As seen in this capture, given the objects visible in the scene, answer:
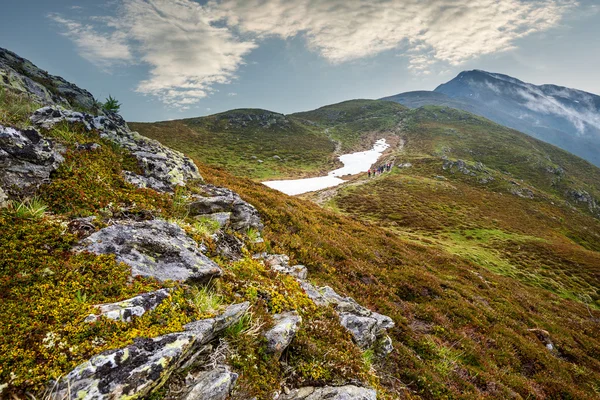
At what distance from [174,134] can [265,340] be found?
351 ft

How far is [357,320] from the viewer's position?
27.2ft

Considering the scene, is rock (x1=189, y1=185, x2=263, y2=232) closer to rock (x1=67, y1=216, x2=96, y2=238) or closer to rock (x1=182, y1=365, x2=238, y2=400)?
rock (x1=67, y1=216, x2=96, y2=238)

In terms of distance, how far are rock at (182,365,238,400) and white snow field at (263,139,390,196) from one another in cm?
4440

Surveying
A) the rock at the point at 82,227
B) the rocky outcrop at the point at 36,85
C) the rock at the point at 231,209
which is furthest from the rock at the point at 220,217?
the rocky outcrop at the point at 36,85

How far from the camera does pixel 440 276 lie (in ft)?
60.8

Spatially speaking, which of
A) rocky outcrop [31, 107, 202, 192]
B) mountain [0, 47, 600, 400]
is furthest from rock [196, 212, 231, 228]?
rocky outcrop [31, 107, 202, 192]

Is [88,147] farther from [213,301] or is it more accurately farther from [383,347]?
[383,347]

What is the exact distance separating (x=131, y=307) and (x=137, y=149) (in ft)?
35.5

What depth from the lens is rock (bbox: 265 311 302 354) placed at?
17.6 feet

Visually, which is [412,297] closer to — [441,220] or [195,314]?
[195,314]

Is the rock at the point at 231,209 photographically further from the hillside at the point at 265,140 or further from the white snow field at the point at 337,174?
the hillside at the point at 265,140

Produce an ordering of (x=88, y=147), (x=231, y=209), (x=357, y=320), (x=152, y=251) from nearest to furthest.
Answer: (x=152, y=251)
(x=357, y=320)
(x=88, y=147)
(x=231, y=209)

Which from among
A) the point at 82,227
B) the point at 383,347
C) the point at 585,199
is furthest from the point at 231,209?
the point at 585,199

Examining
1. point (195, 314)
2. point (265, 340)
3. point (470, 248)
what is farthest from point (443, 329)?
point (470, 248)
